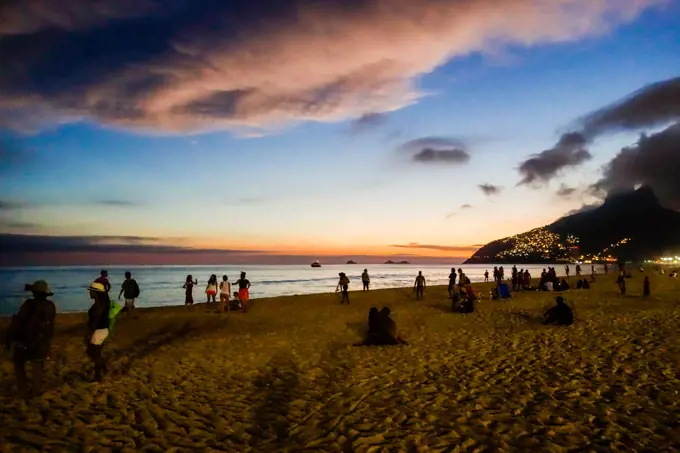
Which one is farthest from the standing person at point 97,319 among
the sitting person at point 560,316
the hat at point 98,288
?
the sitting person at point 560,316

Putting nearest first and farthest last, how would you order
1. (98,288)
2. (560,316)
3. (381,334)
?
(98,288) → (381,334) → (560,316)

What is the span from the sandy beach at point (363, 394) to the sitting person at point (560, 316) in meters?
0.92

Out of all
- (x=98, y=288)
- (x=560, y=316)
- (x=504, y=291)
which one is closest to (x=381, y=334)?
(x=560, y=316)

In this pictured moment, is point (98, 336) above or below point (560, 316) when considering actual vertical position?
above

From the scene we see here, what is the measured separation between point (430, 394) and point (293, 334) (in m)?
8.59

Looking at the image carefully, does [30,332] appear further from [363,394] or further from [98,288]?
[363,394]

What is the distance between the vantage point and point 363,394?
7.98m

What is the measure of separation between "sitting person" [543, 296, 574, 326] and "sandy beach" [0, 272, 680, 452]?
924 millimetres

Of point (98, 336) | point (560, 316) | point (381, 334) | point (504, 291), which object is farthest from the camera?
point (504, 291)

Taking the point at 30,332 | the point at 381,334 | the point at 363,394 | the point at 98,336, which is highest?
the point at 30,332

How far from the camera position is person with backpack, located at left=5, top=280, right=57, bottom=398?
7.30 meters

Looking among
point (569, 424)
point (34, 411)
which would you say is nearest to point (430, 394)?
point (569, 424)

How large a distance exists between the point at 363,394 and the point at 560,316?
36.6ft

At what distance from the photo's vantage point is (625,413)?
255 inches
